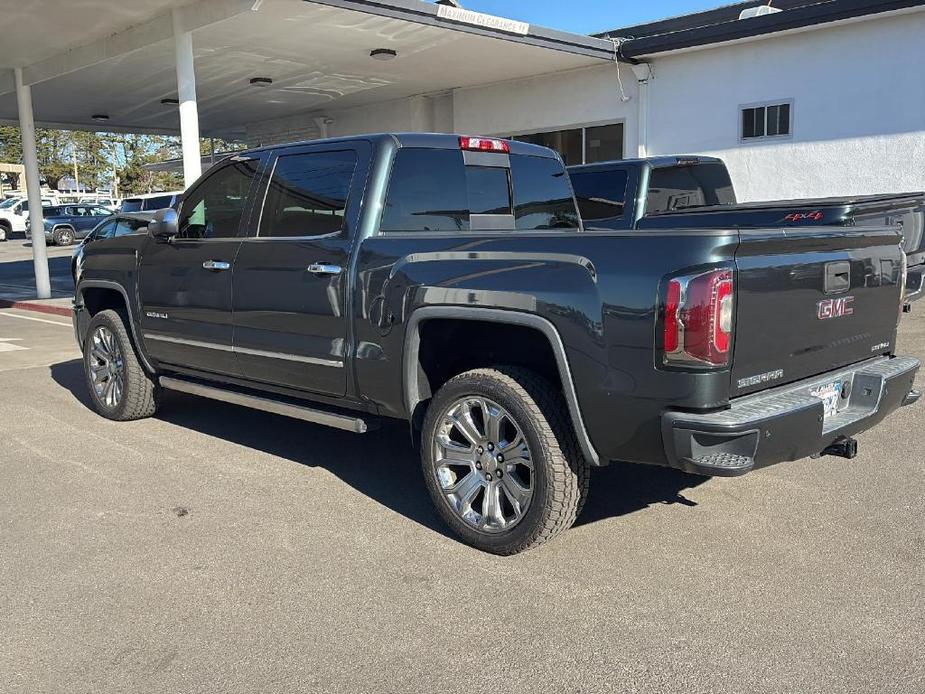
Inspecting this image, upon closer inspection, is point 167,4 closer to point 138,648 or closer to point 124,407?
point 124,407

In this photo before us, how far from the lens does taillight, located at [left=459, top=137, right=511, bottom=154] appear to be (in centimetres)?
491

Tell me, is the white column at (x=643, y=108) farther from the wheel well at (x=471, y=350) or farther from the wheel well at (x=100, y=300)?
the wheel well at (x=471, y=350)

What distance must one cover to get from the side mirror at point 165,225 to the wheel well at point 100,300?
1.26 m

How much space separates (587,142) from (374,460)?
37.5 feet

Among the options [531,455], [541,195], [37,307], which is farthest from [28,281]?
[531,455]

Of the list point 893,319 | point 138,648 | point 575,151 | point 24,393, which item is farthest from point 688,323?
point 575,151

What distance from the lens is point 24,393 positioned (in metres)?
7.65

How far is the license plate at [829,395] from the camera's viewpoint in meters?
3.66

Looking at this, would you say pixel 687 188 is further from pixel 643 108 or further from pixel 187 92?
pixel 187 92

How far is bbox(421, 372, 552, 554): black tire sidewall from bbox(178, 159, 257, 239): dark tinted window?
202cm

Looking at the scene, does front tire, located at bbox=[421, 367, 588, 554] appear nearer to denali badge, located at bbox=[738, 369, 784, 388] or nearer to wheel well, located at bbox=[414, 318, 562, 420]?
wheel well, located at bbox=[414, 318, 562, 420]

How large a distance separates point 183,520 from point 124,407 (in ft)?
7.58

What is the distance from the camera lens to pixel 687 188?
8.91 metres

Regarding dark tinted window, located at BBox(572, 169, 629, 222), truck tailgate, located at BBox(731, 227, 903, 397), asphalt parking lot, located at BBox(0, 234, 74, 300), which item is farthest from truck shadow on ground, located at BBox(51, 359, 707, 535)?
asphalt parking lot, located at BBox(0, 234, 74, 300)
